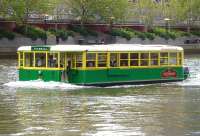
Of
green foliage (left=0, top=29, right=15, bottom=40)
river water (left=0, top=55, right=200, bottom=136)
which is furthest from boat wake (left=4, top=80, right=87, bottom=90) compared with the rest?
green foliage (left=0, top=29, right=15, bottom=40)

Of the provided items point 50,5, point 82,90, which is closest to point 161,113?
point 82,90

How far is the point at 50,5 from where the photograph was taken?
8606cm

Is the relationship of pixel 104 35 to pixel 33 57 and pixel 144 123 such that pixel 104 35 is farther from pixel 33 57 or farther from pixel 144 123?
pixel 144 123

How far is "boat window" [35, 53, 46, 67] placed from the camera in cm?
3316

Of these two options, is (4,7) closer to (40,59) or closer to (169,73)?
(169,73)

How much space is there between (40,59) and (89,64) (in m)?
2.45

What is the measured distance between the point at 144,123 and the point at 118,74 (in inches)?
553

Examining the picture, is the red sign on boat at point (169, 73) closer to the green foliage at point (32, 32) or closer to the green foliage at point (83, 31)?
the green foliage at point (32, 32)

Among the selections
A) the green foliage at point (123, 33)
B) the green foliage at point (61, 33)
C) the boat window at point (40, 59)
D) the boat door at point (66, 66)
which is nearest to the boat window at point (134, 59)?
the boat door at point (66, 66)

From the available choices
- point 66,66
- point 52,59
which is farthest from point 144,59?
point 52,59

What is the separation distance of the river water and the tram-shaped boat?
A: 68 cm

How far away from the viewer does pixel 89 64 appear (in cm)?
3281

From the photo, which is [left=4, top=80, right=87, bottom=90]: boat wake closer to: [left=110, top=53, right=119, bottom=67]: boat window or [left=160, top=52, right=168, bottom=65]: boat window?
[left=110, top=53, right=119, bottom=67]: boat window

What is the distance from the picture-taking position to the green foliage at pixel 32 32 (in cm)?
7906
